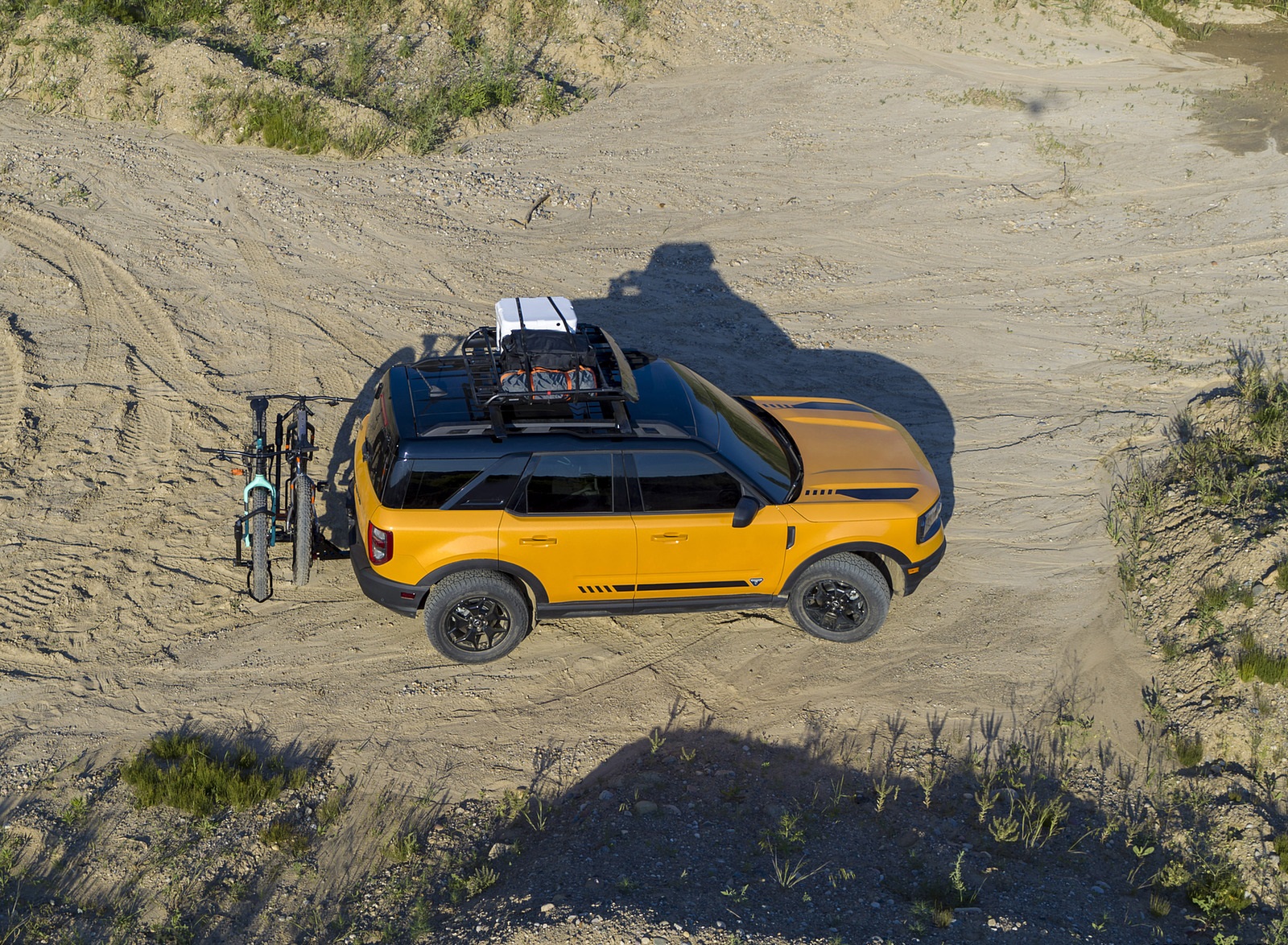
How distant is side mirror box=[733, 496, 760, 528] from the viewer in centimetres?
752

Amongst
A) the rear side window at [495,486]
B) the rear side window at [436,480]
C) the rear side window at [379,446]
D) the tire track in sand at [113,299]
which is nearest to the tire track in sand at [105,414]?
the tire track in sand at [113,299]

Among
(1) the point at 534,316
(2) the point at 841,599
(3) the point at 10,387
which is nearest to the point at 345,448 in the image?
(1) the point at 534,316

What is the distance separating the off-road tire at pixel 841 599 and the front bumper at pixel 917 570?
17 cm

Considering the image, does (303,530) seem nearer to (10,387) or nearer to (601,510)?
(601,510)

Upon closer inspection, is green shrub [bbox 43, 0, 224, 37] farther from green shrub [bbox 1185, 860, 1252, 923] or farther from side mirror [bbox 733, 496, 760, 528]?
green shrub [bbox 1185, 860, 1252, 923]

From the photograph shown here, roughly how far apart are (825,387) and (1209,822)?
6013 millimetres

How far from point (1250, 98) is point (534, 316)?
1799 centimetres

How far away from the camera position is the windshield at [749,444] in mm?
7707

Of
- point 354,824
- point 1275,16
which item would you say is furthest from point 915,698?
point 1275,16

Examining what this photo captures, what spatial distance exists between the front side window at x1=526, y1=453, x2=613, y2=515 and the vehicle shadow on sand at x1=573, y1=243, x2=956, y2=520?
13.9 ft

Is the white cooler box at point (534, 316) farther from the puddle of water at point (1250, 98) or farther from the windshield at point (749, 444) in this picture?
the puddle of water at point (1250, 98)

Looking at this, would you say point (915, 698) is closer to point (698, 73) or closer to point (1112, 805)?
point (1112, 805)

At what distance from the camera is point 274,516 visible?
790 cm

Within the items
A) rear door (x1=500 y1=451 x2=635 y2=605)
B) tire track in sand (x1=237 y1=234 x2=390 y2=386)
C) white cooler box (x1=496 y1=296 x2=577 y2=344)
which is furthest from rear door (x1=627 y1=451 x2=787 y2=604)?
tire track in sand (x1=237 y1=234 x2=390 y2=386)
